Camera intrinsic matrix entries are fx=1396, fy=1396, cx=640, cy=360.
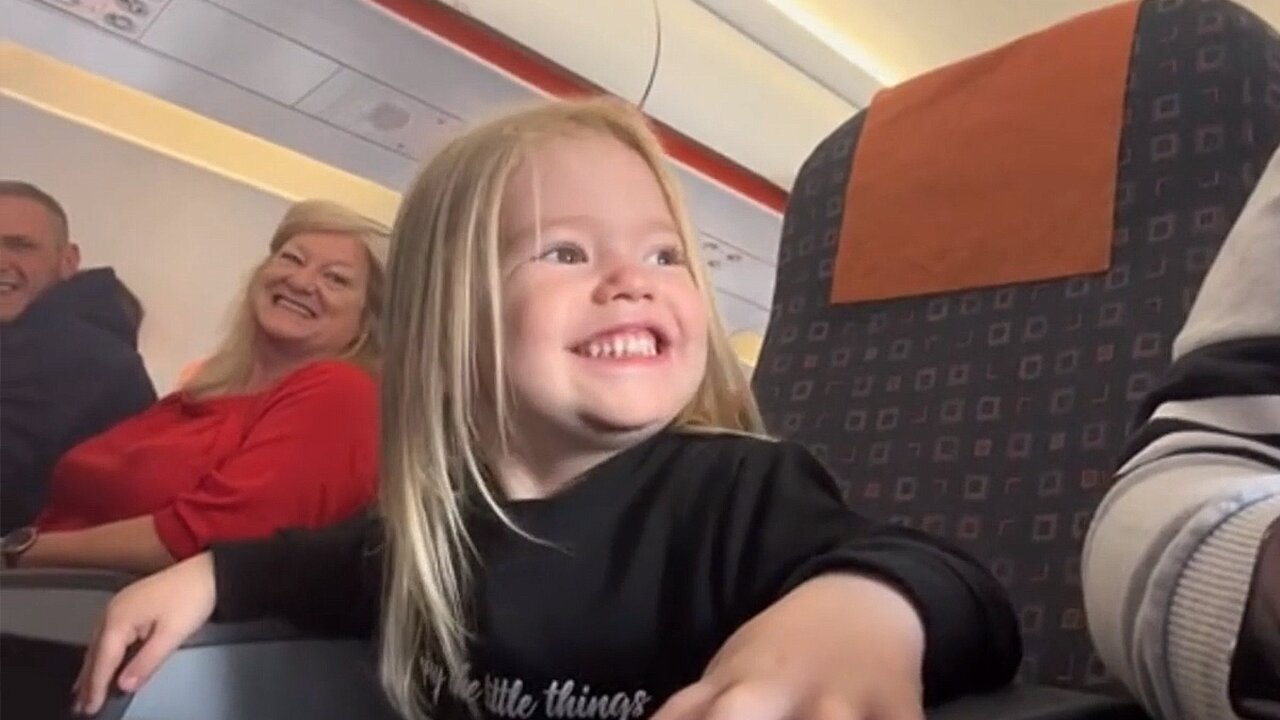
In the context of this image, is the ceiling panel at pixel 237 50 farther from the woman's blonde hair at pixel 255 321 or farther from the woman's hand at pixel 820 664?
the woman's hand at pixel 820 664

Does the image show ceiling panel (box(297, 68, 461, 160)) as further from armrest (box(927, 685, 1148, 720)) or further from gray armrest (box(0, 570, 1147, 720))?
armrest (box(927, 685, 1148, 720))

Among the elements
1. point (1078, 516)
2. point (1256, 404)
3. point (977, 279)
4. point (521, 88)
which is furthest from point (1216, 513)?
point (521, 88)

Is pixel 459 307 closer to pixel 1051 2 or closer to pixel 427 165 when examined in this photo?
pixel 427 165

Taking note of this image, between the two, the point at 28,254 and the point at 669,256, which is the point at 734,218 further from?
the point at 669,256

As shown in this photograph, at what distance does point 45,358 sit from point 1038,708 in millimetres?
1522

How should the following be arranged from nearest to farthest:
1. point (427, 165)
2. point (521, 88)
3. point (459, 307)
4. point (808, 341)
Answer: point (459, 307) < point (427, 165) < point (808, 341) < point (521, 88)

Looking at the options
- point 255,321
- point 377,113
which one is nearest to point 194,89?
point 377,113

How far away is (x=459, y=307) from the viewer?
2.83 ft

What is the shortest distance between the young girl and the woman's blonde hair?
64 centimetres

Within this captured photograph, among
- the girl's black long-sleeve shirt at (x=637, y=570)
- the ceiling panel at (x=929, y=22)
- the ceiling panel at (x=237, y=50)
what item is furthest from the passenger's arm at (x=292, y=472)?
the ceiling panel at (x=929, y=22)

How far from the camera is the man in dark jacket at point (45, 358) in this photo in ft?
5.46

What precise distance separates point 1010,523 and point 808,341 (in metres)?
0.26

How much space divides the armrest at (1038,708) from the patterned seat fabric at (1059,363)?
288mm

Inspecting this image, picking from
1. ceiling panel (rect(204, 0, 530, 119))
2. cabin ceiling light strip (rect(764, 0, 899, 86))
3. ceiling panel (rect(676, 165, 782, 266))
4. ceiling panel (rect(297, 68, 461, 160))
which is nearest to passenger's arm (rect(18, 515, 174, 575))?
ceiling panel (rect(204, 0, 530, 119))
